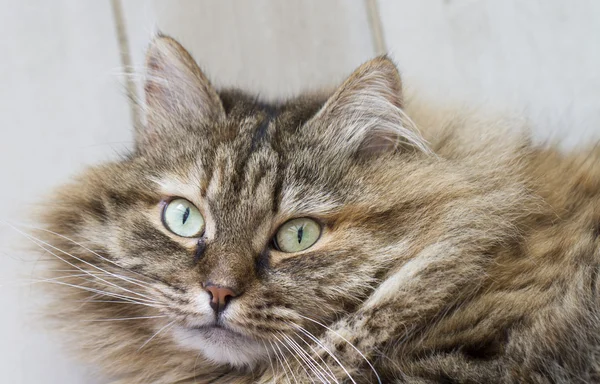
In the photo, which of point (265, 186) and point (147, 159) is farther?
point (147, 159)

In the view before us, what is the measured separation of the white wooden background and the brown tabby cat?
0.59 ft

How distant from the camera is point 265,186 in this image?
3.88ft

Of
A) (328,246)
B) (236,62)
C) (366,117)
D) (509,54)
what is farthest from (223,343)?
(509,54)

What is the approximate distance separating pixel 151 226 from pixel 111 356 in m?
0.33

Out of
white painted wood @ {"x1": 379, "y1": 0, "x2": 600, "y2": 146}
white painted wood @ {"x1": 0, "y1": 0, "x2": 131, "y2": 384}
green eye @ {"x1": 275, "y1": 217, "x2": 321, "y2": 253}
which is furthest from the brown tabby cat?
white painted wood @ {"x1": 379, "y1": 0, "x2": 600, "y2": 146}

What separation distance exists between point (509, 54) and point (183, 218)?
3.86 ft

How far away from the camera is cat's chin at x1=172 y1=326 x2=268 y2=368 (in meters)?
1.07

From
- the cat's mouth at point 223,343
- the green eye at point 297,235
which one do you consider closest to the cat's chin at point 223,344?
the cat's mouth at point 223,343

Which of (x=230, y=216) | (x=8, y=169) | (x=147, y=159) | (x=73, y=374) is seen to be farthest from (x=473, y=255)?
(x=8, y=169)

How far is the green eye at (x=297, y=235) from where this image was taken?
1.17 meters

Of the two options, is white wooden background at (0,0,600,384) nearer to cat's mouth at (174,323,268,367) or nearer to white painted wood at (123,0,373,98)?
white painted wood at (123,0,373,98)

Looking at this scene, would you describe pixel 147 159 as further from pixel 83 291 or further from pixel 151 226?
pixel 83 291

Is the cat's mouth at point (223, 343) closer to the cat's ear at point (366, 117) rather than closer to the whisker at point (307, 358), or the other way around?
the whisker at point (307, 358)

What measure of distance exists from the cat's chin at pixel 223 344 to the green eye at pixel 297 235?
0.20 m
